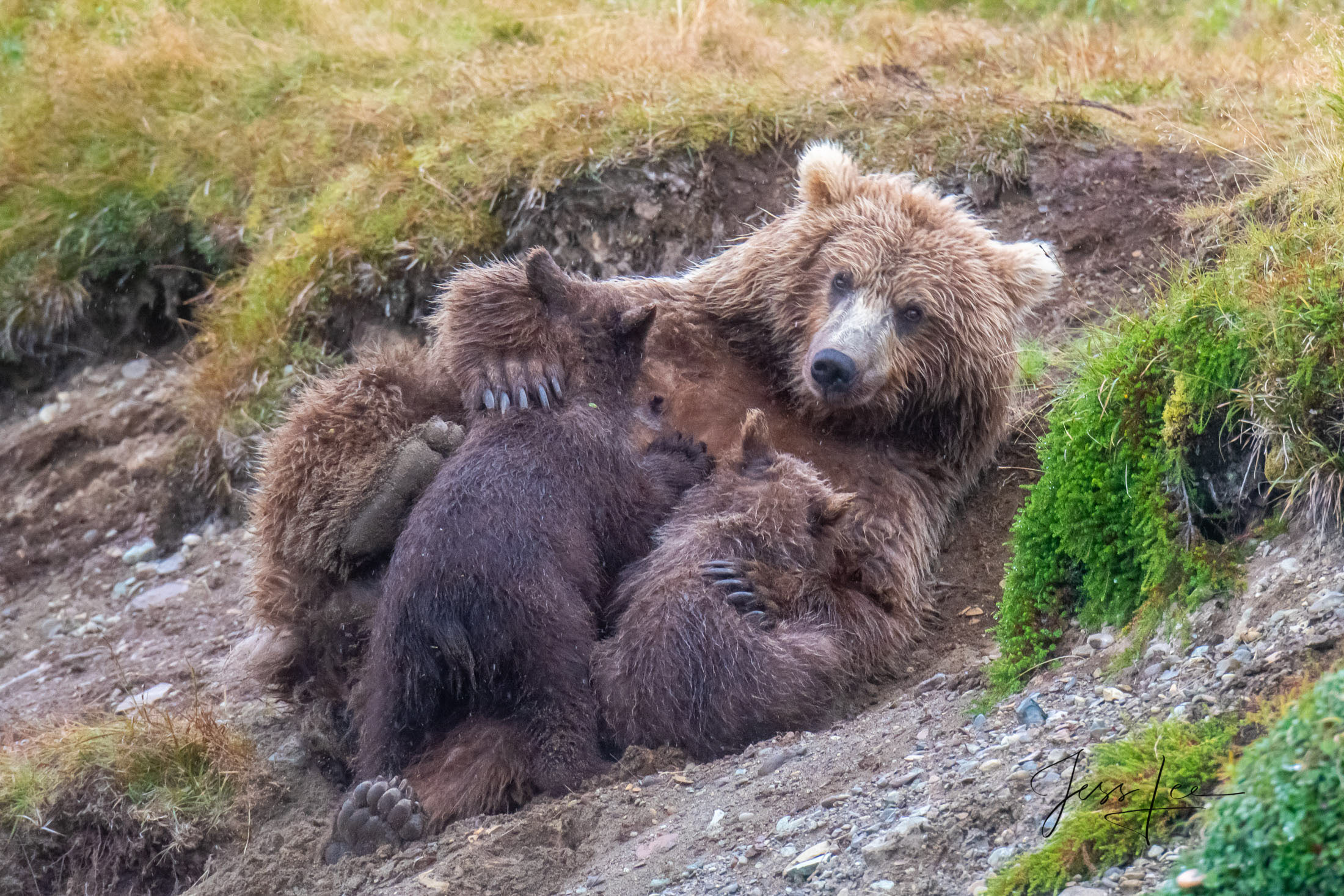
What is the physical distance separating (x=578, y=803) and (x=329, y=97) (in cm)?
589

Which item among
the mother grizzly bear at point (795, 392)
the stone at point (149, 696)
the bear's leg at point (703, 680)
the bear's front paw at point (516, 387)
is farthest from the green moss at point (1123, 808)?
the stone at point (149, 696)

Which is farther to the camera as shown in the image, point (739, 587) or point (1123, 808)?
point (739, 587)

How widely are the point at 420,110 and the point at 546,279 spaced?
→ 3338 mm

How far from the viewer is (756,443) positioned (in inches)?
196

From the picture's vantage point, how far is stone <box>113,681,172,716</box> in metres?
5.65

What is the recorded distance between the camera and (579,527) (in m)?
4.54

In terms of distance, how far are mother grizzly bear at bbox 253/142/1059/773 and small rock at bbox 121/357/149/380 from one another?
3207mm

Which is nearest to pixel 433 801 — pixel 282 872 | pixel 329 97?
pixel 282 872

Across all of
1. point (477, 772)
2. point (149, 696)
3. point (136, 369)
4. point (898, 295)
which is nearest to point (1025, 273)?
point (898, 295)

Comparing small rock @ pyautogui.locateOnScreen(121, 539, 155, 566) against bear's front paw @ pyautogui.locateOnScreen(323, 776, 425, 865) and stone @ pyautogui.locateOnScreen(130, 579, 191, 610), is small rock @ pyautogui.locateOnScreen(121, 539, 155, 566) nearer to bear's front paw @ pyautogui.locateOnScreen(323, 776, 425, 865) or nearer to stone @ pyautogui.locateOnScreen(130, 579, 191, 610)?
stone @ pyautogui.locateOnScreen(130, 579, 191, 610)

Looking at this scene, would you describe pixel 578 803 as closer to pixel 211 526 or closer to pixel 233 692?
pixel 233 692

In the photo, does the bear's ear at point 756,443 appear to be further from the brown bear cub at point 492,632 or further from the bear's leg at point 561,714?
the bear's leg at point 561,714

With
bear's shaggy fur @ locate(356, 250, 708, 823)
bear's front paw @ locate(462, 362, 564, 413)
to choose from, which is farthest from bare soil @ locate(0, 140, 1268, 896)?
bear's front paw @ locate(462, 362, 564, 413)
